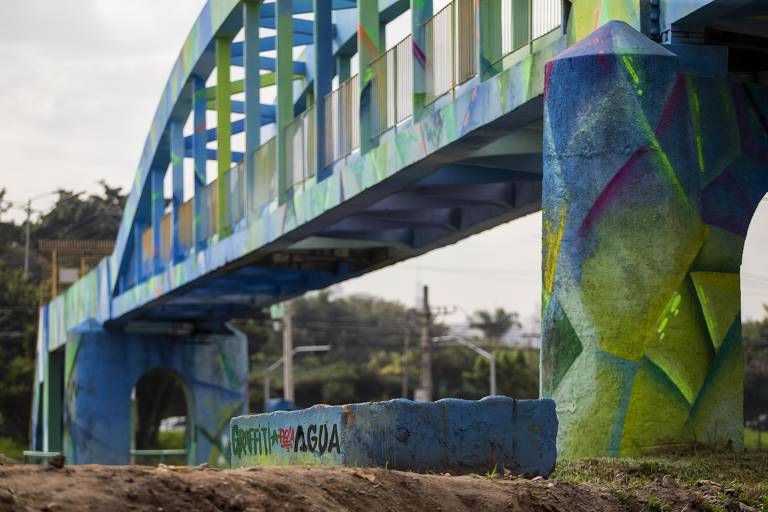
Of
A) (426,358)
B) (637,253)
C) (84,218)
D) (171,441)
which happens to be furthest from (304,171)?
(84,218)

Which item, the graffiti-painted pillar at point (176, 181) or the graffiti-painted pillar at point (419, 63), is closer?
the graffiti-painted pillar at point (419, 63)

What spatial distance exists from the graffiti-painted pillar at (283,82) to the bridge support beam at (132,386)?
1661cm

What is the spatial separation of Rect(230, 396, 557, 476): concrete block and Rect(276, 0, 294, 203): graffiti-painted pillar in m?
13.2

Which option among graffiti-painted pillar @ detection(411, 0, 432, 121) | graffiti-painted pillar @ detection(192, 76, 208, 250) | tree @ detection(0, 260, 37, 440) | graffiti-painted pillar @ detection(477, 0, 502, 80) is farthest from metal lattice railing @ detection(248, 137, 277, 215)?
tree @ detection(0, 260, 37, 440)

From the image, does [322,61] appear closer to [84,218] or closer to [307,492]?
[307,492]

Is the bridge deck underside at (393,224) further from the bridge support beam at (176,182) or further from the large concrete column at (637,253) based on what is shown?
the large concrete column at (637,253)

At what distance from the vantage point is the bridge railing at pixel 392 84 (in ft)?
68.2

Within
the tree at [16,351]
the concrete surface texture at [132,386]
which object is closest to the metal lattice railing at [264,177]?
→ the concrete surface texture at [132,386]

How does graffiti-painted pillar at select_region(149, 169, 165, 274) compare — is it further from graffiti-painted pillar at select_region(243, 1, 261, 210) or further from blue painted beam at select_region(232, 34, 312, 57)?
graffiti-painted pillar at select_region(243, 1, 261, 210)

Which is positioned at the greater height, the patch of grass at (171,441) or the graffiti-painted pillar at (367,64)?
the graffiti-painted pillar at (367,64)

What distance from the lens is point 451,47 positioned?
1959 centimetres

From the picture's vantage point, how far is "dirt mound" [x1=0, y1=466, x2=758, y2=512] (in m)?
8.80

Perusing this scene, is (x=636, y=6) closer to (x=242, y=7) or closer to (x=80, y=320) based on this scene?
(x=242, y=7)

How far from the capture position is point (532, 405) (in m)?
12.4
